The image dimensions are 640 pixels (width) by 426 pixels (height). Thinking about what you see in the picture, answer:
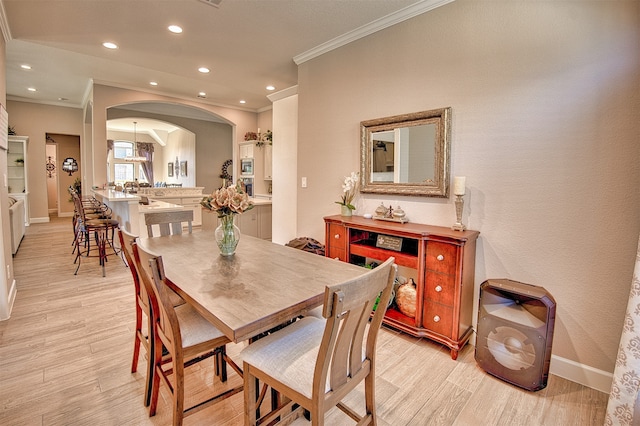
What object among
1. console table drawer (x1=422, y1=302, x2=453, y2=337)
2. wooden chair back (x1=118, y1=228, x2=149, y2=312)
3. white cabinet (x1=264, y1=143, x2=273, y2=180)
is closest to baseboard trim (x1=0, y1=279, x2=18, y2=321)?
wooden chair back (x1=118, y1=228, x2=149, y2=312)

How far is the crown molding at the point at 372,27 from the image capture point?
8.60 feet

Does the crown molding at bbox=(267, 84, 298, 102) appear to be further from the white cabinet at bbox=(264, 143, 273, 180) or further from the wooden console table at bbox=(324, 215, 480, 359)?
the wooden console table at bbox=(324, 215, 480, 359)

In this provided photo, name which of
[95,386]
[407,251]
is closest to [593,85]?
[407,251]

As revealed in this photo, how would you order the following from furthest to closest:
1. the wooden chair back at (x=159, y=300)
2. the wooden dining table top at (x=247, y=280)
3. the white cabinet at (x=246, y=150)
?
the white cabinet at (x=246, y=150)
the wooden chair back at (x=159, y=300)
the wooden dining table top at (x=247, y=280)

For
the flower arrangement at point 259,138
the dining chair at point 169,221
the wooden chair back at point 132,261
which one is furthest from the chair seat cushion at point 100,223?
the flower arrangement at point 259,138

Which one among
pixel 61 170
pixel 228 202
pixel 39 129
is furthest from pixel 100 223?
pixel 61 170

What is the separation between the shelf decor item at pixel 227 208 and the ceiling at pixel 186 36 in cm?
183

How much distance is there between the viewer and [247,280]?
1.58 meters

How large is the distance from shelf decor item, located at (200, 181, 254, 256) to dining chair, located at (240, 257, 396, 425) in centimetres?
77

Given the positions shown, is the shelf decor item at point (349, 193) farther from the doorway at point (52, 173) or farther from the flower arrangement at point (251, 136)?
the doorway at point (52, 173)

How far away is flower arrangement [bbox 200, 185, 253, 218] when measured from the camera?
1.93 meters

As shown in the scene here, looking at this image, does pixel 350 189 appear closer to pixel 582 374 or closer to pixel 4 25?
pixel 582 374

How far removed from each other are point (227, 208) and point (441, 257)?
154 centimetres

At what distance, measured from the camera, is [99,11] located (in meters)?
2.94
